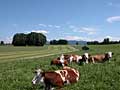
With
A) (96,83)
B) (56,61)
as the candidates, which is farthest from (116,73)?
(56,61)

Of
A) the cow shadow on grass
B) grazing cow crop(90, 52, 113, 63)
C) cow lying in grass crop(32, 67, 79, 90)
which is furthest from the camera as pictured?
grazing cow crop(90, 52, 113, 63)

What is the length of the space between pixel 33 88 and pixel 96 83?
3.27 m

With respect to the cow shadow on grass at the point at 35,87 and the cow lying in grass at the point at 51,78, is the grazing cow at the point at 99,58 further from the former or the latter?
the cow shadow on grass at the point at 35,87

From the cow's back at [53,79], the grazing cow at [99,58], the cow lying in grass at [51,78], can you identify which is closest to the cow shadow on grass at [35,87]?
the cow lying in grass at [51,78]

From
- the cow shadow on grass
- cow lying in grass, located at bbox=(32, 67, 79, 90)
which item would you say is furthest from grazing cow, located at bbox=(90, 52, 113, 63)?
the cow shadow on grass

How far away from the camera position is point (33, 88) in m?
15.2

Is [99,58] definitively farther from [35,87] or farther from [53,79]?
[53,79]

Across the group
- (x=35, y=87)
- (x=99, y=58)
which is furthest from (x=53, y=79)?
(x=99, y=58)

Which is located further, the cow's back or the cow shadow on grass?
the cow shadow on grass

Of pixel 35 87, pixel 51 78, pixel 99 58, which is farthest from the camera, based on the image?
pixel 99 58

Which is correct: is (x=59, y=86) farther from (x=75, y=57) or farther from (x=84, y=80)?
(x=75, y=57)

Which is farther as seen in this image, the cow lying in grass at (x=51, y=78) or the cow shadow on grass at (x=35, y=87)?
the cow shadow on grass at (x=35, y=87)

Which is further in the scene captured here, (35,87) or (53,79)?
(35,87)

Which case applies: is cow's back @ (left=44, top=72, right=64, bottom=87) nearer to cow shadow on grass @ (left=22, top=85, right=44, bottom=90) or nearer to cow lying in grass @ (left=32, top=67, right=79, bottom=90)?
cow lying in grass @ (left=32, top=67, right=79, bottom=90)
